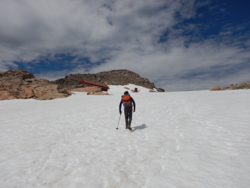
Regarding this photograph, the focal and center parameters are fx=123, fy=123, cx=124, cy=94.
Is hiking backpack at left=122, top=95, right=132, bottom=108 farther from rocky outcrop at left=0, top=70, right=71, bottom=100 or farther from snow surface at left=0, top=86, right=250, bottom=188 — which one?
rocky outcrop at left=0, top=70, right=71, bottom=100

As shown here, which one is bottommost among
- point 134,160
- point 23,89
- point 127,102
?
point 134,160

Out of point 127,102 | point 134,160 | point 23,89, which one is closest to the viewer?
point 134,160

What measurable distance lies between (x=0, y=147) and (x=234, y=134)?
10.8m

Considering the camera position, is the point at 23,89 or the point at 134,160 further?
the point at 23,89

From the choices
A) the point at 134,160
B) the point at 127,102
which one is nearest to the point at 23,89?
the point at 127,102

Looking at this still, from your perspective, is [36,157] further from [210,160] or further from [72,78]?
[72,78]

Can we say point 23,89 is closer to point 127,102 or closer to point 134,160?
point 127,102

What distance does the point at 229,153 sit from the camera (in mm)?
4066

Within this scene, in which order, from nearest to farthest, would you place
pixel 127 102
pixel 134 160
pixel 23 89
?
pixel 134 160 → pixel 127 102 → pixel 23 89

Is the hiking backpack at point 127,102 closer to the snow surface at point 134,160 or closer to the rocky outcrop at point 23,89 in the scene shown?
the snow surface at point 134,160

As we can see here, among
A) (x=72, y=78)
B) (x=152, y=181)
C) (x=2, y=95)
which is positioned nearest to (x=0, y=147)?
(x=152, y=181)

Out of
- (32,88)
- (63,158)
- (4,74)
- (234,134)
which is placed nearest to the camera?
(63,158)

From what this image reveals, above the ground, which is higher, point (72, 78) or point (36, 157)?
point (72, 78)

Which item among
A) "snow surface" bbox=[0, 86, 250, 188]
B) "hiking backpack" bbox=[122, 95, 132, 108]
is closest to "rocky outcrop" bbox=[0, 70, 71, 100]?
"snow surface" bbox=[0, 86, 250, 188]
